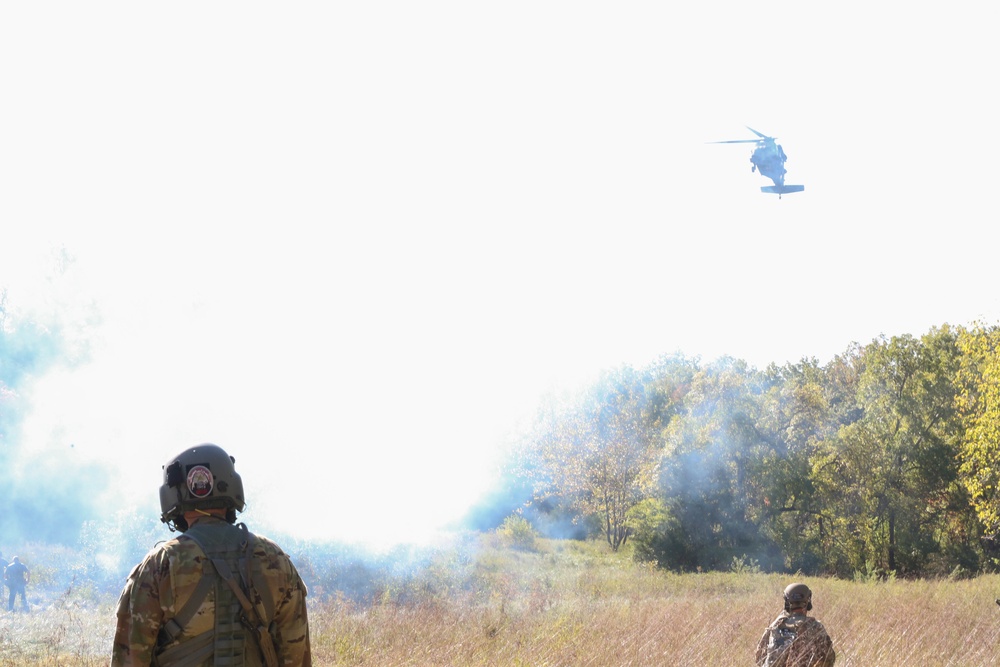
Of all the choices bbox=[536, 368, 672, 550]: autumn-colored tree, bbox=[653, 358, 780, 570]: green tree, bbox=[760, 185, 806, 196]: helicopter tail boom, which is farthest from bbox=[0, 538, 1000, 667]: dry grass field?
bbox=[536, 368, 672, 550]: autumn-colored tree

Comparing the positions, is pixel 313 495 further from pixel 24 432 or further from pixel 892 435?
pixel 892 435

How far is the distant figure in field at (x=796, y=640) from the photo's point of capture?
5.76 m

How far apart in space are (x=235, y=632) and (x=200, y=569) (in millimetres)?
242

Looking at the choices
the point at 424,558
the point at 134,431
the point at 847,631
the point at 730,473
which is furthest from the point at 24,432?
the point at 847,631

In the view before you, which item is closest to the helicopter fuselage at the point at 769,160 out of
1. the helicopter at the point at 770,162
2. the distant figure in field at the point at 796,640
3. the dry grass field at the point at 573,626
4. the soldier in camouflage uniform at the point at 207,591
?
the helicopter at the point at 770,162

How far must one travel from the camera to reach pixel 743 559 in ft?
94.1

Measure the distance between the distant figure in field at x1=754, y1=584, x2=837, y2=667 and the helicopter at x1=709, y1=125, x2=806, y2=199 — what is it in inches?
393

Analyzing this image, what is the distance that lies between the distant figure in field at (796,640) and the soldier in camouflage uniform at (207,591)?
3606 millimetres

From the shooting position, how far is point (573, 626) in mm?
10148

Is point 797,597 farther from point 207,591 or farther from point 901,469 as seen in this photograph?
point 901,469

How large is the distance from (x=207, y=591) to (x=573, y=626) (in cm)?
759

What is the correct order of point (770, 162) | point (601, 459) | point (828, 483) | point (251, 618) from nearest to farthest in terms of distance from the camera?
Result: 1. point (251, 618)
2. point (770, 162)
3. point (828, 483)
4. point (601, 459)

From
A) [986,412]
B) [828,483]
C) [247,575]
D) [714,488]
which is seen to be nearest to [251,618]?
[247,575]

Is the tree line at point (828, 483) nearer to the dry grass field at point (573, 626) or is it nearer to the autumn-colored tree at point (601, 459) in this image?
the autumn-colored tree at point (601, 459)
